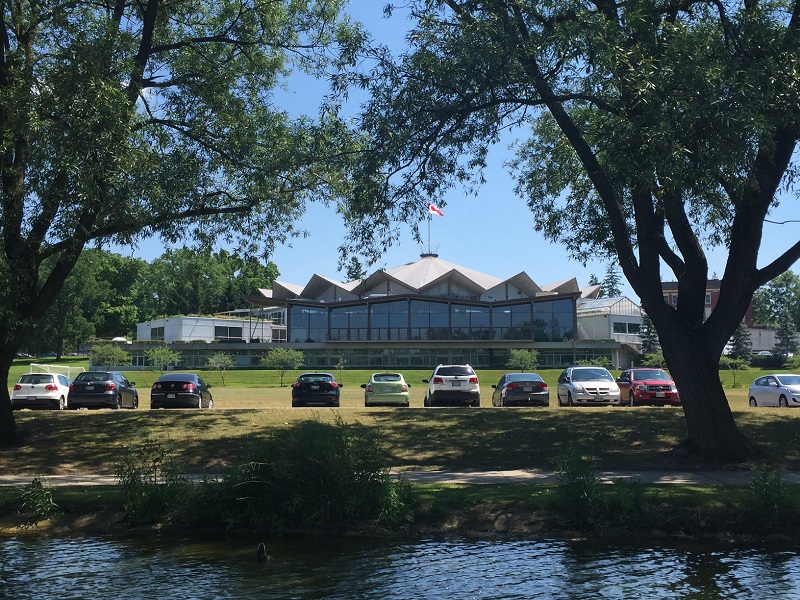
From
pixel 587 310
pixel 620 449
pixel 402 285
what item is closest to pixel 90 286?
pixel 402 285

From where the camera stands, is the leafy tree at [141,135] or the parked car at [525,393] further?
the parked car at [525,393]

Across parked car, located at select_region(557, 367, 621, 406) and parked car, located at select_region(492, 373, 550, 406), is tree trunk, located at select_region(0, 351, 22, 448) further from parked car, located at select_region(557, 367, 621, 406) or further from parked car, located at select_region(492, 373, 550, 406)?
parked car, located at select_region(557, 367, 621, 406)

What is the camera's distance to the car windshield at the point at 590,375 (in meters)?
28.7

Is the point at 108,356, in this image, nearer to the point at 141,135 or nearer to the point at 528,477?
the point at 141,135

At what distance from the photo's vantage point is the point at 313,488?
11.7 m

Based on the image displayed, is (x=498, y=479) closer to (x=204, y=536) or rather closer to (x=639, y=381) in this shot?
(x=204, y=536)

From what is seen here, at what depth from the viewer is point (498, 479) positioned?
14766mm

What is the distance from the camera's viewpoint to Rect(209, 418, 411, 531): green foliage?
458 inches

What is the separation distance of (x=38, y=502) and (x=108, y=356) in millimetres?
64736

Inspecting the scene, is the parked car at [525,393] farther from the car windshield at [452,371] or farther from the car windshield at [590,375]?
the car windshield at [590,375]

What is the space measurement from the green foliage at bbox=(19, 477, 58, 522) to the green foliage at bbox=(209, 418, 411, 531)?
2504mm

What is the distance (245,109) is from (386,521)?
39.8 feet

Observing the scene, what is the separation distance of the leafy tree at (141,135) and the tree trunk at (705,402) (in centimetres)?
731

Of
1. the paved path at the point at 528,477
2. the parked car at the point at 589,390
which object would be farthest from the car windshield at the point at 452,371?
the paved path at the point at 528,477
